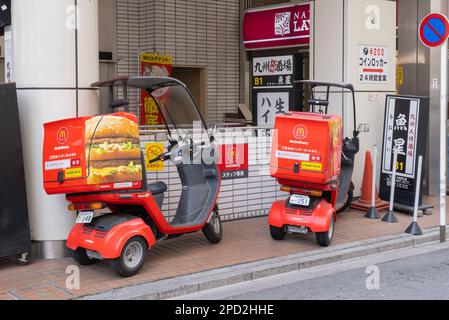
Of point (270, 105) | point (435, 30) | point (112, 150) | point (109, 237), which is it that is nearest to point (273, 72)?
point (270, 105)

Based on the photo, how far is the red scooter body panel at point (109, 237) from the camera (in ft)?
20.1

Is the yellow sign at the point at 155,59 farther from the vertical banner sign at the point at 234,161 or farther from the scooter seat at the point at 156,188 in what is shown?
the scooter seat at the point at 156,188

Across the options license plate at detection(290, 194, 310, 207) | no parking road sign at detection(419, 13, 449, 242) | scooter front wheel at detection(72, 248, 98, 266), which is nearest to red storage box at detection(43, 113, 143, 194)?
scooter front wheel at detection(72, 248, 98, 266)

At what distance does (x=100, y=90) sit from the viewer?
775cm

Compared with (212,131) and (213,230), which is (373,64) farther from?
(213,230)

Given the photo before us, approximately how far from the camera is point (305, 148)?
24.2ft

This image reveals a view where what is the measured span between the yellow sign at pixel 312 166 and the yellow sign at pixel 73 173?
2757mm

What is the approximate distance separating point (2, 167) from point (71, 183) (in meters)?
1.04

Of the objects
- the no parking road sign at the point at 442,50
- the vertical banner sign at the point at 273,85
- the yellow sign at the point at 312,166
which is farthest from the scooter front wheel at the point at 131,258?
the vertical banner sign at the point at 273,85

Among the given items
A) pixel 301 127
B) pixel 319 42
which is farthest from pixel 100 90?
pixel 319 42

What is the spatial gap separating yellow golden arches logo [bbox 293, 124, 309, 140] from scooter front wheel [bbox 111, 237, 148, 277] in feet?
7.46

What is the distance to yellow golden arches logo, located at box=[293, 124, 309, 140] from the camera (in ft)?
24.2

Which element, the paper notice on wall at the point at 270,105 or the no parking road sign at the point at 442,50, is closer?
the no parking road sign at the point at 442,50

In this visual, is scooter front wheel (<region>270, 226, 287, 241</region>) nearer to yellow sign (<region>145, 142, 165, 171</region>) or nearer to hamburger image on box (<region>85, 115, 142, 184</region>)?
yellow sign (<region>145, 142, 165, 171</region>)
